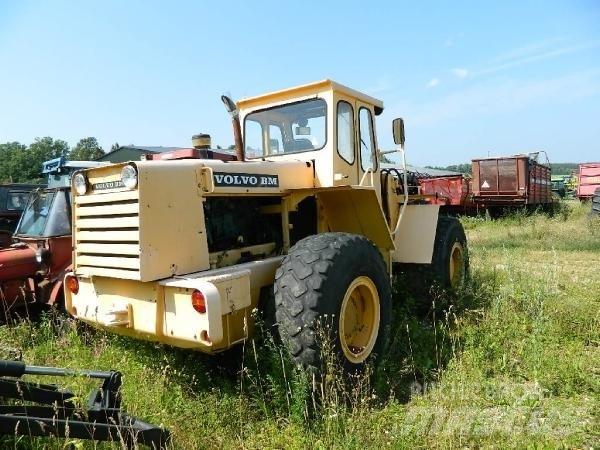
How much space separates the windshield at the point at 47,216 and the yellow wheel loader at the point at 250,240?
238 cm

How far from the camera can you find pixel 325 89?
14.8ft

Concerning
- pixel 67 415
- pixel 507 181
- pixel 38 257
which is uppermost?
pixel 507 181

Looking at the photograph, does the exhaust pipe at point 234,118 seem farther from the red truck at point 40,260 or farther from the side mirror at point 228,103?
the red truck at point 40,260

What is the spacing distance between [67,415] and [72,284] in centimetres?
123

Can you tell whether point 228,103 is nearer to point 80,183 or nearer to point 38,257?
point 80,183

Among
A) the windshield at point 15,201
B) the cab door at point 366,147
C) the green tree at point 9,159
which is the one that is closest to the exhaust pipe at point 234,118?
the cab door at point 366,147

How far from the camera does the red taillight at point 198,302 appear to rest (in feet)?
9.63

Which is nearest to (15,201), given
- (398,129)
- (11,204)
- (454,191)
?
(11,204)

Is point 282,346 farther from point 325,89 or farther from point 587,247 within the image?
point 587,247

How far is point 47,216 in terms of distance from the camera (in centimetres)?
616

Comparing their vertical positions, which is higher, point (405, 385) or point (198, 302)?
point (198, 302)

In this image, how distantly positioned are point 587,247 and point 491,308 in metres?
6.18

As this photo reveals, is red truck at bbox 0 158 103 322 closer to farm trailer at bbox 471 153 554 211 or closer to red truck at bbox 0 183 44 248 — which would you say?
red truck at bbox 0 183 44 248

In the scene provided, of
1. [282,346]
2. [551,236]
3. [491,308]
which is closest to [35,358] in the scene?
[282,346]
